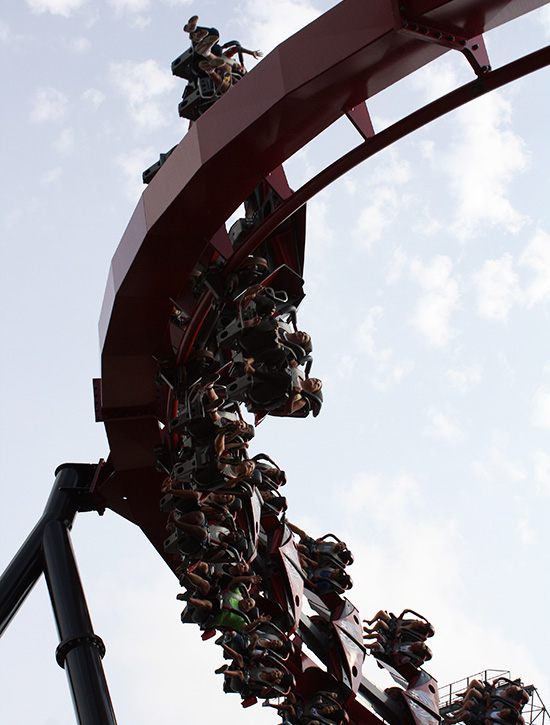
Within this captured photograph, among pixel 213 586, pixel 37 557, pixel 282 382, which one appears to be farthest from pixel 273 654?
pixel 282 382

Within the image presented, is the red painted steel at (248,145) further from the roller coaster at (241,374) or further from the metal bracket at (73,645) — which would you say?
the metal bracket at (73,645)

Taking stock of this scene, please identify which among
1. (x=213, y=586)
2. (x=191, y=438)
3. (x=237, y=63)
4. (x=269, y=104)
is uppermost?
(x=237, y=63)

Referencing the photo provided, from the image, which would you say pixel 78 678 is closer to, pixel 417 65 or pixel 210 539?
pixel 210 539

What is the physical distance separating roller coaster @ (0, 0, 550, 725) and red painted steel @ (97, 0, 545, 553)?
15 millimetres

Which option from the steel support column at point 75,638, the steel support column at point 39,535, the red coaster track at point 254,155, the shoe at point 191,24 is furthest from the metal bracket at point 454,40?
the steel support column at point 39,535

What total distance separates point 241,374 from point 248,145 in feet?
5.87

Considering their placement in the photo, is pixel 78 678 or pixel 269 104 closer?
pixel 269 104

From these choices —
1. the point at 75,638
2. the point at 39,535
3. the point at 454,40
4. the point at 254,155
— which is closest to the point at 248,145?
the point at 254,155

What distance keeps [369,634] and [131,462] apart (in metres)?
4.31

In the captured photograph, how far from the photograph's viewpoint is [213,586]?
9.20 metres

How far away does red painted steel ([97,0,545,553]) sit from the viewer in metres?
6.32

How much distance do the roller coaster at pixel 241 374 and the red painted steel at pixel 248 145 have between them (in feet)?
0.05

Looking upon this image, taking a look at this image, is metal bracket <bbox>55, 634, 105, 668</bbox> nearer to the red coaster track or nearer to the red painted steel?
the red coaster track

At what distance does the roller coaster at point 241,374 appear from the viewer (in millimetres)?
6637
